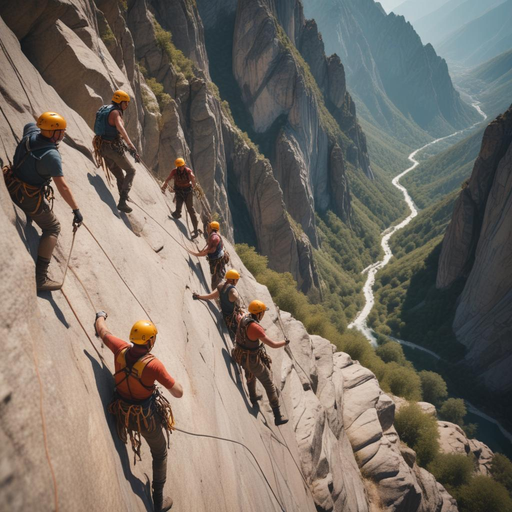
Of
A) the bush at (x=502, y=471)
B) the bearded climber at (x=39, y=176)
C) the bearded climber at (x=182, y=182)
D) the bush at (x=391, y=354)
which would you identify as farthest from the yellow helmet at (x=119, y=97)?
the bush at (x=391, y=354)

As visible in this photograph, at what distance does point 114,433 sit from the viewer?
208 inches

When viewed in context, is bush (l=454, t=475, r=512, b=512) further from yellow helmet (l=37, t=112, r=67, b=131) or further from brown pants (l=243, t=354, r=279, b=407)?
yellow helmet (l=37, t=112, r=67, b=131)

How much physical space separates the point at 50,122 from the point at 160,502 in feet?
20.5

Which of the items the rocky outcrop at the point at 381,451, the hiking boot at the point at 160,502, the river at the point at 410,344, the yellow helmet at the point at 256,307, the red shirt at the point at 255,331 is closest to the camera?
the hiking boot at the point at 160,502

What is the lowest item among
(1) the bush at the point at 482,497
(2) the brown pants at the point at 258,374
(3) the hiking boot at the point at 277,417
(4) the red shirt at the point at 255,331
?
(1) the bush at the point at 482,497

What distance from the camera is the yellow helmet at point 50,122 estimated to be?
5414mm

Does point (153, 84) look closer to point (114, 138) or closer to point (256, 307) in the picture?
point (114, 138)

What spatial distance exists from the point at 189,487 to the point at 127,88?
60.3 ft

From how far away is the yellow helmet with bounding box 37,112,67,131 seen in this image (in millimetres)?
5414

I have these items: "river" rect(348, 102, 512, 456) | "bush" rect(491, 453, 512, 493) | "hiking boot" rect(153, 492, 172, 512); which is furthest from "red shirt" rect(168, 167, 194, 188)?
"river" rect(348, 102, 512, 456)

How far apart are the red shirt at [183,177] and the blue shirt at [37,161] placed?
24.2 feet

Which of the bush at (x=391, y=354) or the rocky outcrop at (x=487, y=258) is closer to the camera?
the rocky outcrop at (x=487, y=258)

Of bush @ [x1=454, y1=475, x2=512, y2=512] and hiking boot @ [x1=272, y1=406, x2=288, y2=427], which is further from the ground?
hiking boot @ [x1=272, y1=406, x2=288, y2=427]

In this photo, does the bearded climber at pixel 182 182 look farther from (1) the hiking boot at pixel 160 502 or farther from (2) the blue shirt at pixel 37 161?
(1) the hiking boot at pixel 160 502
